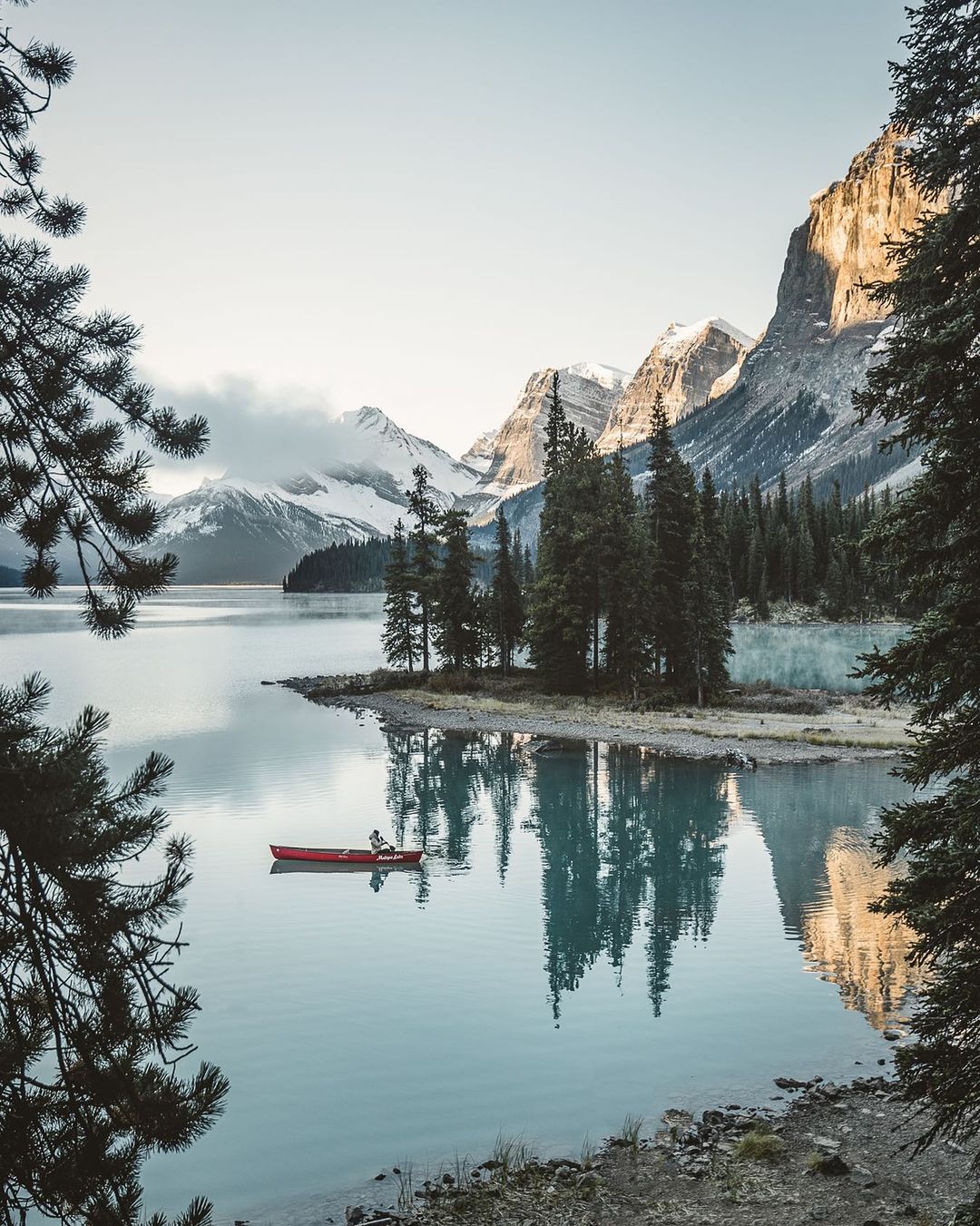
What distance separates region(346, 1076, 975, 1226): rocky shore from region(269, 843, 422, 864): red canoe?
14.5 metres

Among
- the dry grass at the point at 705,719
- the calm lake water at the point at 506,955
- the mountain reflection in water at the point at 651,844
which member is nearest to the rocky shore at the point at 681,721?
the dry grass at the point at 705,719

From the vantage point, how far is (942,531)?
8922 mm

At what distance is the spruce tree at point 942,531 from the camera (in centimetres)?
824

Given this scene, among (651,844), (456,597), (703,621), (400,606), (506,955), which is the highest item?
(456,597)

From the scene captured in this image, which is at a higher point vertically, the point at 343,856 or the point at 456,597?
the point at 456,597

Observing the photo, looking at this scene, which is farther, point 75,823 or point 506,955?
point 506,955

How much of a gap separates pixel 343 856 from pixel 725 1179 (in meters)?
18.0

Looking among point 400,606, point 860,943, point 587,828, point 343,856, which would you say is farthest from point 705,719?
point 860,943

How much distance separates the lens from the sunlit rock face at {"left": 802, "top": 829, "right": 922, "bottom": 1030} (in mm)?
17344

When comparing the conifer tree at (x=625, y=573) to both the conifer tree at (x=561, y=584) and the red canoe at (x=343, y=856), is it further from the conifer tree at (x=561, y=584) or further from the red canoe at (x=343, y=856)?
the red canoe at (x=343, y=856)

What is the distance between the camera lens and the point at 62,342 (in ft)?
17.8

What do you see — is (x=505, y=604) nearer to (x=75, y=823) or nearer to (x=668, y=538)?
(x=668, y=538)

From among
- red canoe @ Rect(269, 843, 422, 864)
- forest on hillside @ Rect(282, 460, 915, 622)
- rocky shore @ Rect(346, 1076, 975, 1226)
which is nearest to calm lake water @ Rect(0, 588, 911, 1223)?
red canoe @ Rect(269, 843, 422, 864)

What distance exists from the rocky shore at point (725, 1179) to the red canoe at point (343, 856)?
14.5 meters
